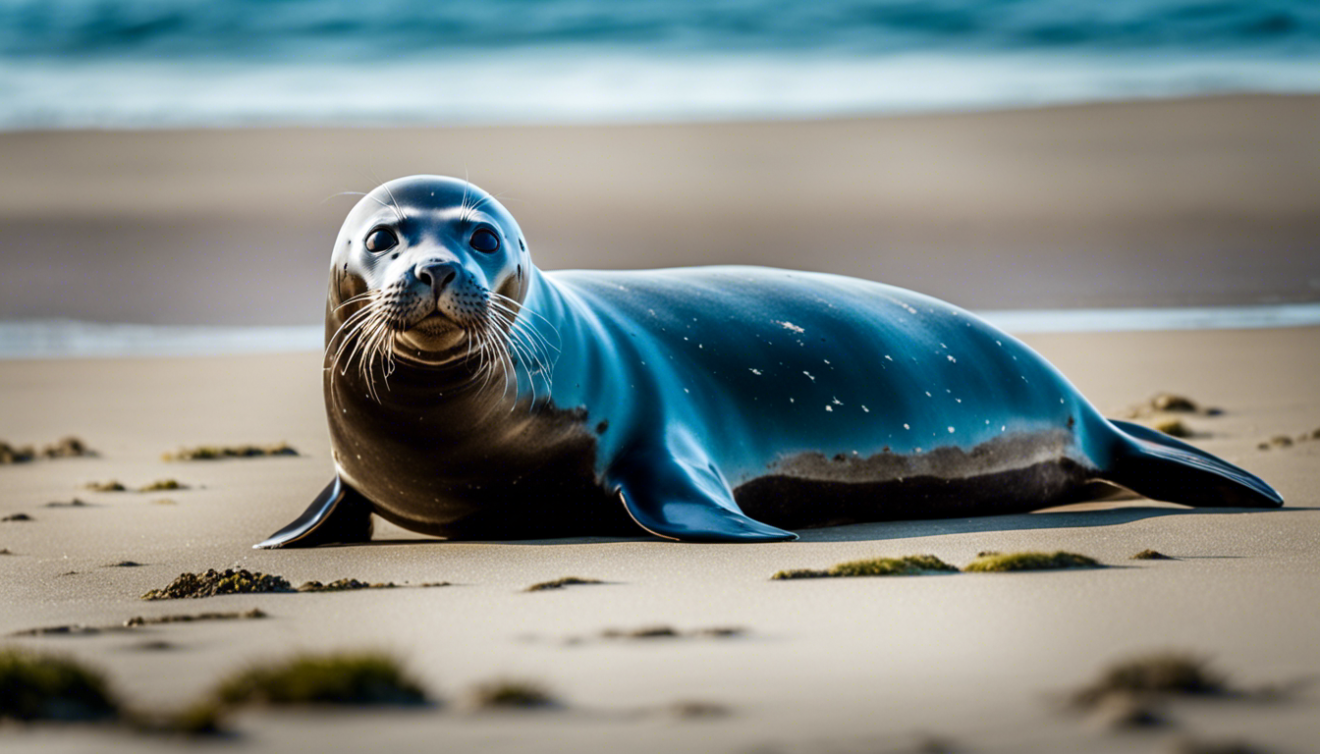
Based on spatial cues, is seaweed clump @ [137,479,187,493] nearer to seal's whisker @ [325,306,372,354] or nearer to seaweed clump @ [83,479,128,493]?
seaweed clump @ [83,479,128,493]

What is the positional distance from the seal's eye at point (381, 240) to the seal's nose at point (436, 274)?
0.37m

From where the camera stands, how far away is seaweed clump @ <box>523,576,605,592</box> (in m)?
4.13

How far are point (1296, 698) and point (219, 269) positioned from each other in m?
→ 14.9

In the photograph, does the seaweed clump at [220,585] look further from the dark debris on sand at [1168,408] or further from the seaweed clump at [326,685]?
the dark debris on sand at [1168,408]

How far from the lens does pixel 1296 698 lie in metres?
2.69

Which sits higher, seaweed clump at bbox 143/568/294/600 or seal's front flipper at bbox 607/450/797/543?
seal's front flipper at bbox 607/450/797/543

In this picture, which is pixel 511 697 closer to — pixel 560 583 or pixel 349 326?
pixel 560 583

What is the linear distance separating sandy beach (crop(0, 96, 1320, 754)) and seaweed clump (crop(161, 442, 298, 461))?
16 cm

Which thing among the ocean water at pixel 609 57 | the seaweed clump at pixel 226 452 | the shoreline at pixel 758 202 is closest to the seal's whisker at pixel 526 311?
the seaweed clump at pixel 226 452

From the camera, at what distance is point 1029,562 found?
→ 4230 mm

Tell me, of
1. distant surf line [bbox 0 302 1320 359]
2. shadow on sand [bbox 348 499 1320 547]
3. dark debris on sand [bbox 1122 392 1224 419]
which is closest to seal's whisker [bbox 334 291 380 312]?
shadow on sand [bbox 348 499 1320 547]

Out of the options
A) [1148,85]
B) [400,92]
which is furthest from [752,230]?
[400,92]

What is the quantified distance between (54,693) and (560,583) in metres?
1.61

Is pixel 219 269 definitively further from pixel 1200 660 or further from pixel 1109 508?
pixel 1200 660
